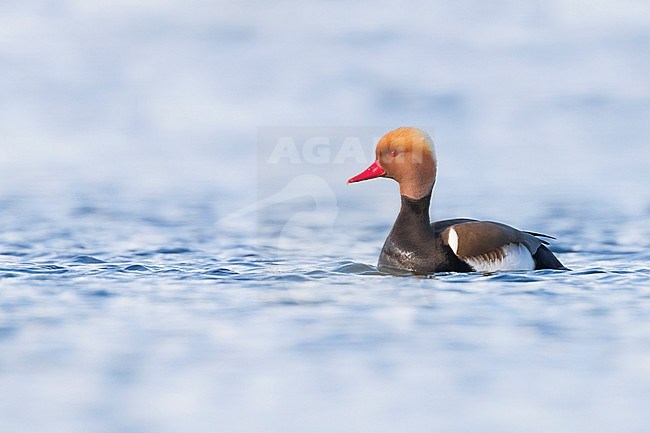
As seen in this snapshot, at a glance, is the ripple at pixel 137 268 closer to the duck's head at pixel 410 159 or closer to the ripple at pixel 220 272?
the ripple at pixel 220 272

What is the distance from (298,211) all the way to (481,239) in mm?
3804

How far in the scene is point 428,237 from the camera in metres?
8.70

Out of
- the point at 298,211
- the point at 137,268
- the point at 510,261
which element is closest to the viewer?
the point at 510,261

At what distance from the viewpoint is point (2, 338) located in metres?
6.60

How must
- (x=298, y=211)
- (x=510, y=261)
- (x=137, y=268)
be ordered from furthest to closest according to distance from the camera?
(x=298, y=211) → (x=137, y=268) → (x=510, y=261)

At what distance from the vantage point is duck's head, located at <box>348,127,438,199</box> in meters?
8.88

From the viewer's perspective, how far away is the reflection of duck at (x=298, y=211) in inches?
428

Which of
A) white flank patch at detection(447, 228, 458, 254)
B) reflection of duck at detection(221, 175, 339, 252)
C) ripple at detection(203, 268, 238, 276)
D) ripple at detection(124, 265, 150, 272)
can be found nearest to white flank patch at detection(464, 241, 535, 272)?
white flank patch at detection(447, 228, 458, 254)

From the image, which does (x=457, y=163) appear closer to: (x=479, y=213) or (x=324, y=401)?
(x=479, y=213)

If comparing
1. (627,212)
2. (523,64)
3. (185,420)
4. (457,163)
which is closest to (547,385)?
(185,420)

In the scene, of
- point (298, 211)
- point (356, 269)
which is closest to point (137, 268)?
point (356, 269)

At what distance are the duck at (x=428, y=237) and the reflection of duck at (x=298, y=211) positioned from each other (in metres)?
1.35

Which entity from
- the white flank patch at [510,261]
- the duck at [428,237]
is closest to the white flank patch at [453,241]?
the duck at [428,237]

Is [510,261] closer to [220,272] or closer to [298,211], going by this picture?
[220,272]
